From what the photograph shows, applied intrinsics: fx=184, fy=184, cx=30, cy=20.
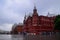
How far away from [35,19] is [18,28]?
81.9 metres

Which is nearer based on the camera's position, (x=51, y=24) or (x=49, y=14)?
(x=51, y=24)

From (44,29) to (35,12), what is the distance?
47.3 ft

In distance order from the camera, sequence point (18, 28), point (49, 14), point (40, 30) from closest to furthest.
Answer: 1. point (40, 30)
2. point (49, 14)
3. point (18, 28)

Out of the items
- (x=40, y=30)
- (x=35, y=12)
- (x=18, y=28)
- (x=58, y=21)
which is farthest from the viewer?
(x=18, y=28)

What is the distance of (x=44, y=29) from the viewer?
10800 centimetres

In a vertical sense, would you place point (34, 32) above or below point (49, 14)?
below

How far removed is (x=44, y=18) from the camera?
110 metres

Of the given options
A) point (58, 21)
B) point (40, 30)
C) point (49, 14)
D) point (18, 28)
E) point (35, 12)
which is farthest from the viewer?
point (18, 28)

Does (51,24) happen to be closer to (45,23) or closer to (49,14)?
(45,23)

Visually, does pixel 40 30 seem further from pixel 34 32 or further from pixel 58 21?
pixel 58 21

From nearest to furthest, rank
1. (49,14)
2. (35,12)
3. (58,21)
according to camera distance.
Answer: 1. (58,21)
2. (35,12)
3. (49,14)

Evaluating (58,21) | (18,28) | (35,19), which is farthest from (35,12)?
(18,28)

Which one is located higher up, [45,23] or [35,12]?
[35,12]

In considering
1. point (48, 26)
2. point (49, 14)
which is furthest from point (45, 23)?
point (49, 14)
